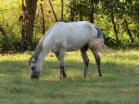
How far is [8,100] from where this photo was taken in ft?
31.4

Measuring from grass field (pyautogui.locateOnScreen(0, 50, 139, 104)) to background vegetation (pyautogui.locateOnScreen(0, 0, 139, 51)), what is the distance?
5818 millimetres

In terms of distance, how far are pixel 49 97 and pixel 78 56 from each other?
8.77 metres

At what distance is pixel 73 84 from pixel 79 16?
42.8 ft

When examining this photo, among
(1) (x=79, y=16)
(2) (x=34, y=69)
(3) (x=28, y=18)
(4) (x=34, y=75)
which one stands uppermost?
(2) (x=34, y=69)

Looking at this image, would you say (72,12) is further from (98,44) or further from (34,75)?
(34,75)

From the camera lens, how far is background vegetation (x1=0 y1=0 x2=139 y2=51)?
23328 mm

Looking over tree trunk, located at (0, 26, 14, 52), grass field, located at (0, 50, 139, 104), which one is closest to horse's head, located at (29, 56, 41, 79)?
grass field, located at (0, 50, 139, 104)

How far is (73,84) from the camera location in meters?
11.9

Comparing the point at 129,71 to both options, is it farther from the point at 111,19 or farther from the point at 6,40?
the point at 111,19

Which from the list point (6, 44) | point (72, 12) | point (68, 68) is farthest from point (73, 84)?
point (72, 12)

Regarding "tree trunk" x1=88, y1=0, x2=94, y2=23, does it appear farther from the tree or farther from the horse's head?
the horse's head

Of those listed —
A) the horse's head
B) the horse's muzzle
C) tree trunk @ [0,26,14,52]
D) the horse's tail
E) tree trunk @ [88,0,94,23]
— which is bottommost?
tree trunk @ [0,26,14,52]

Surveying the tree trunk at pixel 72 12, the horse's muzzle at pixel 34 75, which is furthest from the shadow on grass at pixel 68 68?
the tree trunk at pixel 72 12

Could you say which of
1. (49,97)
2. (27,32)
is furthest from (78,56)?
(49,97)
